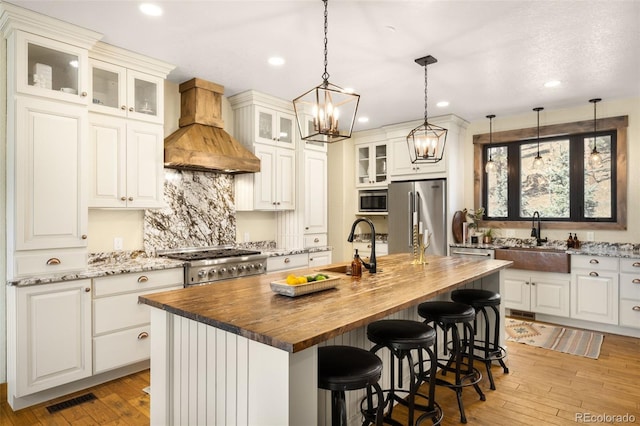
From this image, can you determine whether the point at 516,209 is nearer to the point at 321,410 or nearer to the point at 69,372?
the point at 321,410

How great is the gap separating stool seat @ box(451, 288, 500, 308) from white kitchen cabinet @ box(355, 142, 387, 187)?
124 inches

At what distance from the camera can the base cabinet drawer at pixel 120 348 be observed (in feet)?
9.60

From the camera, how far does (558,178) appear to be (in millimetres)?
5137

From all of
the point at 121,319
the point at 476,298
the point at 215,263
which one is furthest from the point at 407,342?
the point at 121,319

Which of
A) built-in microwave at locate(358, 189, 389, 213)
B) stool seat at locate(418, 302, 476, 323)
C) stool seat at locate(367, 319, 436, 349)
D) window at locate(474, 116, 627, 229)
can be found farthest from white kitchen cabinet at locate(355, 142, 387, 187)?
stool seat at locate(367, 319, 436, 349)

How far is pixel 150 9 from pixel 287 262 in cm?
279

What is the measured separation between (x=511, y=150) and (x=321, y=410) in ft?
15.7

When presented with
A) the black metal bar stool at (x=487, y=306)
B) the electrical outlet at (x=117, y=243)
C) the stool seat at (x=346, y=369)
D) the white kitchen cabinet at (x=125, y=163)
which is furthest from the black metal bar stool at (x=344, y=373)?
the electrical outlet at (x=117, y=243)

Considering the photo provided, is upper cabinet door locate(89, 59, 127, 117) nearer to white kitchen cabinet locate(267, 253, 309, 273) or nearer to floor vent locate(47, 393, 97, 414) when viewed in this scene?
white kitchen cabinet locate(267, 253, 309, 273)

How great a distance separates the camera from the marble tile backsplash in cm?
384

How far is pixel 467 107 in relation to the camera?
4.95 metres

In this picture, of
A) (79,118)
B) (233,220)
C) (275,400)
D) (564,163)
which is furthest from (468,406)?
(564,163)

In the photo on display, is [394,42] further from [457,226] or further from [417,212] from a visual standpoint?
[457,226]

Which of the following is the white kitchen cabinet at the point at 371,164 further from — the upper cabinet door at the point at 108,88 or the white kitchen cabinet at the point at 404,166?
the upper cabinet door at the point at 108,88
